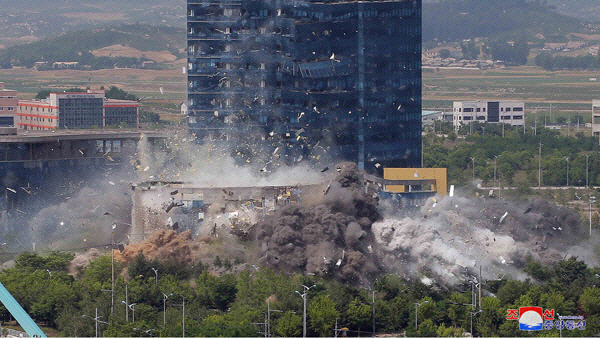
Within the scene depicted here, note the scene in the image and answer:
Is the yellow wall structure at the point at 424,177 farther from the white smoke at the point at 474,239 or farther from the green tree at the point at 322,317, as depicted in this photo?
the green tree at the point at 322,317

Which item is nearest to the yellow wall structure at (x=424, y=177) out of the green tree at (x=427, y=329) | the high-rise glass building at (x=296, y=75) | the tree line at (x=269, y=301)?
the high-rise glass building at (x=296, y=75)

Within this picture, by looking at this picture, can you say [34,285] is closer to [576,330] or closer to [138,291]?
[138,291]

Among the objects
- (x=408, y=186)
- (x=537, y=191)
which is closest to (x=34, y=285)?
(x=408, y=186)

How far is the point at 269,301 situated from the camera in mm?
116938

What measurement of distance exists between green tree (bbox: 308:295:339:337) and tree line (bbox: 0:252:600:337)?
7cm

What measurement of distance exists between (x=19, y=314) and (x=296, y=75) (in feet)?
179

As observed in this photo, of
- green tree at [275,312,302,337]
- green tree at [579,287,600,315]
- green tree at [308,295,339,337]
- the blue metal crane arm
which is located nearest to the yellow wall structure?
green tree at [579,287,600,315]

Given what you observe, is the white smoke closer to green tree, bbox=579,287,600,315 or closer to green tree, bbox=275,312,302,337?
green tree, bbox=579,287,600,315

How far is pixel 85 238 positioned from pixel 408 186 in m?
31.0

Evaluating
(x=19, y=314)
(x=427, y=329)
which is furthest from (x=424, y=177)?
(x=19, y=314)

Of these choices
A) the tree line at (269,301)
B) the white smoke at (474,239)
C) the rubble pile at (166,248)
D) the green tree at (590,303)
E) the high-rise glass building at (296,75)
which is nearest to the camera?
the tree line at (269,301)

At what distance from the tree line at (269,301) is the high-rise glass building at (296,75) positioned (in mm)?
34694

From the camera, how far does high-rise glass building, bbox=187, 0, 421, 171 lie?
163 metres

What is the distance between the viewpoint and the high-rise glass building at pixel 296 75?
163250 mm
